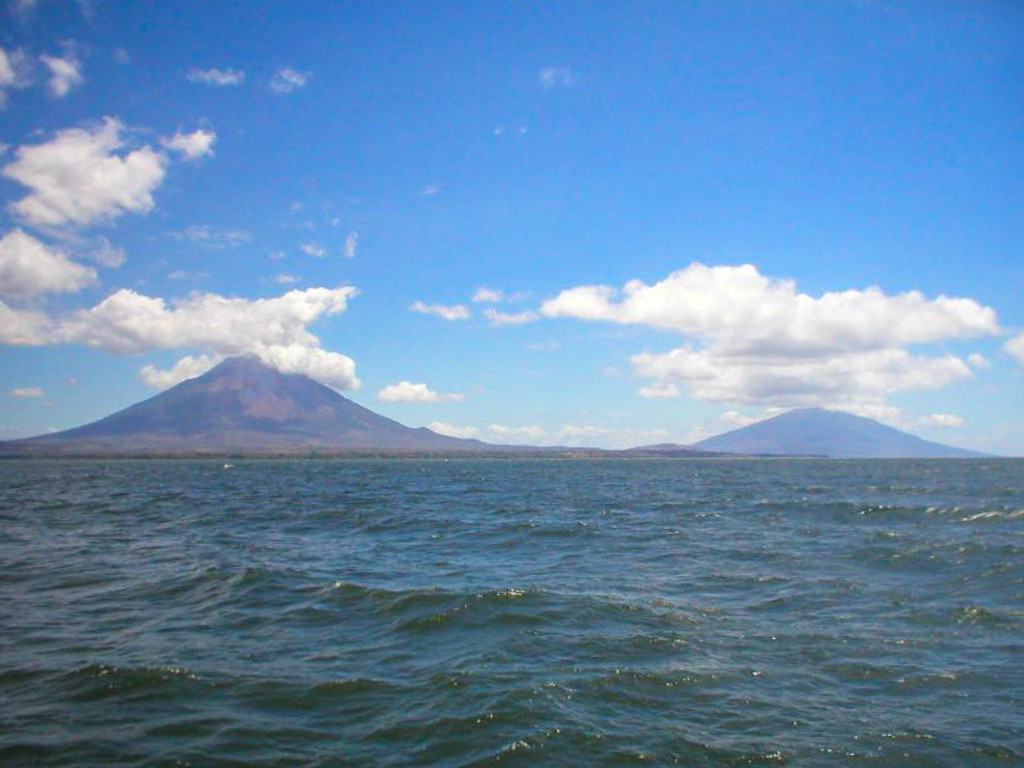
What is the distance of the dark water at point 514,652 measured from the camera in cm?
934

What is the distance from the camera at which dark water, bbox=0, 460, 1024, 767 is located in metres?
9.34

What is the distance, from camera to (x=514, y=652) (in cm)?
1320

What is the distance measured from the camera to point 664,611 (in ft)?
53.3

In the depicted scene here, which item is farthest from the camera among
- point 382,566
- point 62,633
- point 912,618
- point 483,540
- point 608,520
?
point 608,520

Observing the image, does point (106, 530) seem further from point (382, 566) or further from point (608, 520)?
point (608, 520)

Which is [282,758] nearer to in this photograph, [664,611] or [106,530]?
[664,611]

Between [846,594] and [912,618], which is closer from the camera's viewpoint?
[912,618]

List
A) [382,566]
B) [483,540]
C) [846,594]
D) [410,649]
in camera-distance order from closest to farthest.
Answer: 1. [410,649]
2. [846,594]
3. [382,566]
4. [483,540]

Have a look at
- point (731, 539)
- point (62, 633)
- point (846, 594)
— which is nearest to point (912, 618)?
point (846, 594)

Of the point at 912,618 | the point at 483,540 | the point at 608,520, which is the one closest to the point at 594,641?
the point at 912,618

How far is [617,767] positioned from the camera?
8.70 meters

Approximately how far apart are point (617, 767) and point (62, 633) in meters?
12.6

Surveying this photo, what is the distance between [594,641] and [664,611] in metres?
3.18

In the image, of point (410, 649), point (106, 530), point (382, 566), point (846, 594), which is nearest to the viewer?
point (410, 649)
